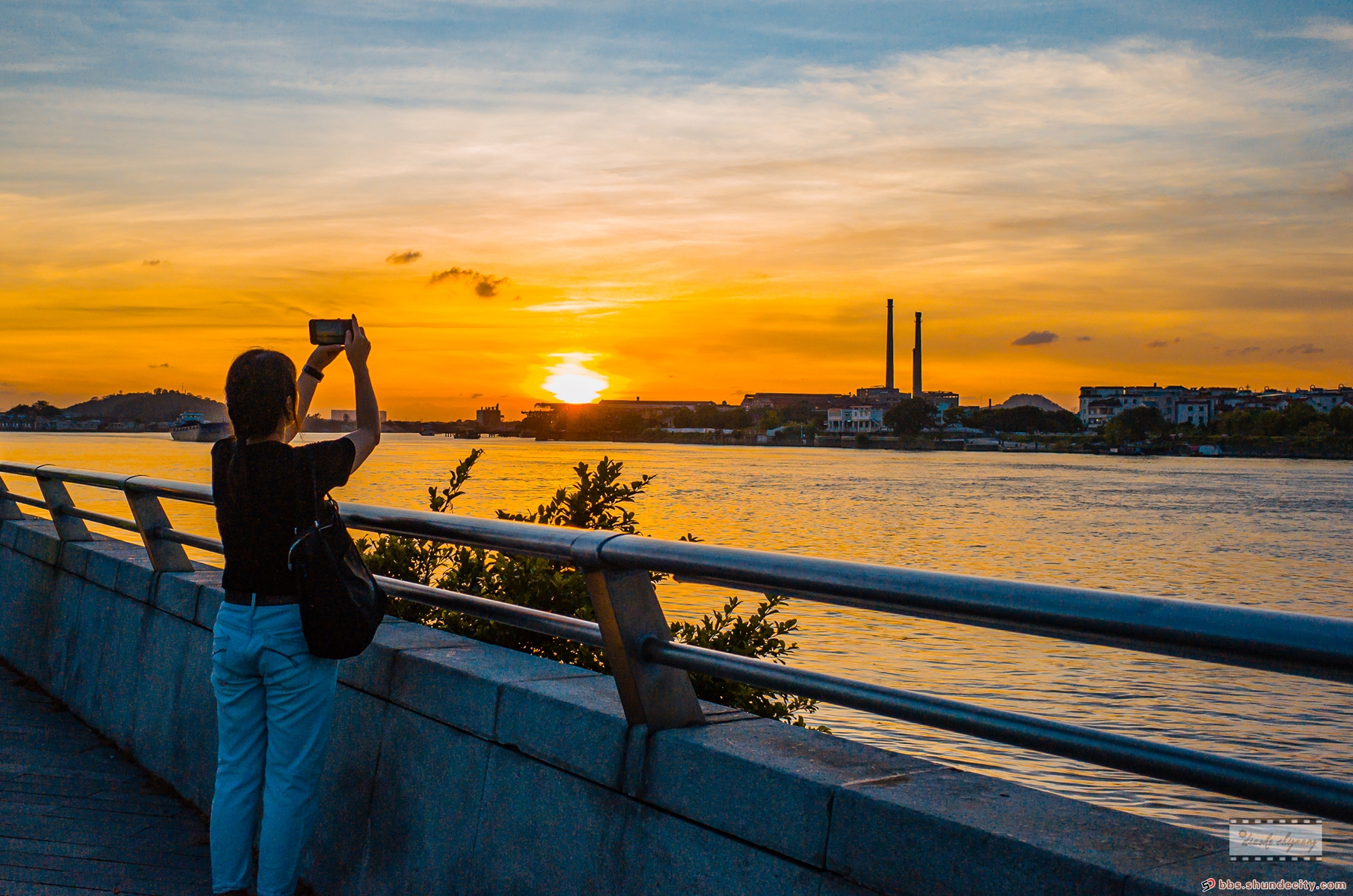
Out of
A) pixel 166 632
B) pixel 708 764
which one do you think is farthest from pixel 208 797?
pixel 708 764

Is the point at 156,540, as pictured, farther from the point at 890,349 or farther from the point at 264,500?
the point at 890,349

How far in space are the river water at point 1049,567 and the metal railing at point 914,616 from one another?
120cm

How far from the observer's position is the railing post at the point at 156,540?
20.4 feet

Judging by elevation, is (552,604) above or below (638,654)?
below

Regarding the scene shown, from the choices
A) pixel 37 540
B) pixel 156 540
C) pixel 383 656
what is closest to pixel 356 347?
pixel 383 656

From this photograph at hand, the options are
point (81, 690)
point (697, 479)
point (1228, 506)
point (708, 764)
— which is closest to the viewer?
point (708, 764)

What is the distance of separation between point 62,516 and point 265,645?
5.30 m

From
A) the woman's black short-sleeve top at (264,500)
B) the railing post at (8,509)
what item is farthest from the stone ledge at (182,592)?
the railing post at (8,509)

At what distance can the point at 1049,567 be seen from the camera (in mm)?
36594

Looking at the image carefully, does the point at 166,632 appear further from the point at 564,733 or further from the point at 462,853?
the point at 564,733

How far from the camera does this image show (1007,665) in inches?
766

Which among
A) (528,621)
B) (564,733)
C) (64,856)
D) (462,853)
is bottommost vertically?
(64,856)

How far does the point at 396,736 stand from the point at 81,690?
403cm

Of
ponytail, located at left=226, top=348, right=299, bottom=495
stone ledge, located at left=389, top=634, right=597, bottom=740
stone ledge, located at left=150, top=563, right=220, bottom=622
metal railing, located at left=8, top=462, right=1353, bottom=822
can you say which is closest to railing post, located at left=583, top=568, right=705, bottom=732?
metal railing, located at left=8, top=462, right=1353, bottom=822
